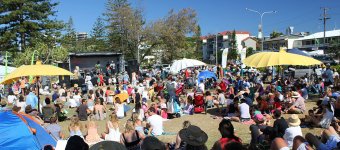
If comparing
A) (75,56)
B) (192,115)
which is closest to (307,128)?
(192,115)

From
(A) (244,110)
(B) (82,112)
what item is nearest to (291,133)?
(A) (244,110)

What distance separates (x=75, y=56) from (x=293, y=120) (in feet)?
98.5

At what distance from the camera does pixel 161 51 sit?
44.8m

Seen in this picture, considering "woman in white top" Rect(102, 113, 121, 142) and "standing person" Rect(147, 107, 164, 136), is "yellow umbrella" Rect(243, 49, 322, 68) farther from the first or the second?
"woman in white top" Rect(102, 113, 121, 142)

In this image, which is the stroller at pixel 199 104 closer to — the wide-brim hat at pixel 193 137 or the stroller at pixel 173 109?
the stroller at pixel 173 109

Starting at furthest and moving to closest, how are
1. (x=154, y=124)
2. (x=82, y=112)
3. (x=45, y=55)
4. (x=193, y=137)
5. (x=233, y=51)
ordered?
(x=233, y=51) → (x=45, y=55) → (x=82, y=112) → (x=154, y=124) → (x=193, y=137)

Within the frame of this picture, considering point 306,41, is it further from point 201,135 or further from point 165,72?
point 201,135

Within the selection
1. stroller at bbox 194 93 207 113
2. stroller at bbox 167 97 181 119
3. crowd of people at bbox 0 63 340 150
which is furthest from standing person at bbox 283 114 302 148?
stroller at bbox 194 93 207 113

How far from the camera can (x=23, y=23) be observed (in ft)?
133

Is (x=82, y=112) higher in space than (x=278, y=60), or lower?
lower

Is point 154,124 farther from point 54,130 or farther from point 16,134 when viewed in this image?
point 16,134

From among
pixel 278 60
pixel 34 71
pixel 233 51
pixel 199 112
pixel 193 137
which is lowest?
pixel 199 112

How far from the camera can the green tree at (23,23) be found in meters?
40.0

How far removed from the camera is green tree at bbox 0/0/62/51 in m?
40.0
